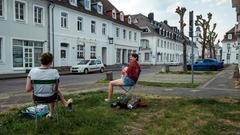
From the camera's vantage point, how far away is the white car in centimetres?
2850

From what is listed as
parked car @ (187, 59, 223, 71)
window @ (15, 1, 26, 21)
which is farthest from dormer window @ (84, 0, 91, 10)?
parked car @ (187, 59, 223, 71)

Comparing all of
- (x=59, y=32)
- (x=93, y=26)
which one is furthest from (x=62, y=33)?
(x=93, y=26)

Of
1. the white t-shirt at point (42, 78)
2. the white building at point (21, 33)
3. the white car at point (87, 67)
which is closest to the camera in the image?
the white t-shirt at point (42, 78)

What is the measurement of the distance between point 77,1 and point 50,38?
9.40 metres

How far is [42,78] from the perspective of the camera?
5.47m

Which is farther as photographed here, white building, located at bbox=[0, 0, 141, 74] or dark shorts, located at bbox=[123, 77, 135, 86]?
white building, located at bbox=[0, 0, 141, 74]

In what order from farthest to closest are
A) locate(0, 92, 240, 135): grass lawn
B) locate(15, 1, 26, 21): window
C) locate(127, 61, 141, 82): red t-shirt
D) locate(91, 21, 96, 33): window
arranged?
locate(91, 21, 96, 33): window → locate(15, 1, 26, 21): window → locate(127, 61, 141, 82): red t-shirt → locate(0, 92, 240, 135): grass lawn

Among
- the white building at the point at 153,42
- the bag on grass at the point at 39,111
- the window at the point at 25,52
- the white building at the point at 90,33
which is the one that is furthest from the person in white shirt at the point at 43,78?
the white building at the point at 153,42

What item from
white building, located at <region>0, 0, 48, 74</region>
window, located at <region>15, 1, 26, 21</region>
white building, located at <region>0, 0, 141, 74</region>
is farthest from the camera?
window, located at <region>15, 1, 26, 21</region>

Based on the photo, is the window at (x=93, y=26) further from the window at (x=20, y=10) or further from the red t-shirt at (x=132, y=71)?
the red t-shirt at (x=132, y=71)

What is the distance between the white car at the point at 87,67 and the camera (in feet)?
93.5

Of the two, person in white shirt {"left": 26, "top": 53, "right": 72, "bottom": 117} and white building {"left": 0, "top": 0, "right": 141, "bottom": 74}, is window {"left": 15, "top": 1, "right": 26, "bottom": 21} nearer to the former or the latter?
white building {"left": 0, "top": 0, "right": 141, "bottom": 74}

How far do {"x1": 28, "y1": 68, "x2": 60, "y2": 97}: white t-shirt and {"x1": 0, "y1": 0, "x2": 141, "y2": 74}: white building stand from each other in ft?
66.8

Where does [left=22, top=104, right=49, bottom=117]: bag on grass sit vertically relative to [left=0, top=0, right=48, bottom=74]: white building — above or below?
below
